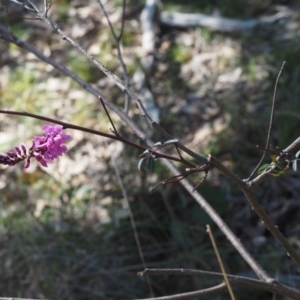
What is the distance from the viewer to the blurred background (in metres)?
3.11

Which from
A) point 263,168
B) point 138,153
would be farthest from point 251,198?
point 138,153

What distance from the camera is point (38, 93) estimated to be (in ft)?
16.4

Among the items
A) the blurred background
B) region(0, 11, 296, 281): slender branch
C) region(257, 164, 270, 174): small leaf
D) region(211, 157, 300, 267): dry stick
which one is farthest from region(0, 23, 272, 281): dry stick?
the blurred background

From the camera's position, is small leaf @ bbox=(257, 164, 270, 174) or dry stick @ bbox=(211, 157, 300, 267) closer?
dry stick @ bbox=(211, 157, 300, 267)

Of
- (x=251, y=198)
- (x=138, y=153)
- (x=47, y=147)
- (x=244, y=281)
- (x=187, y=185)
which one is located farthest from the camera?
(x=138, y=153)

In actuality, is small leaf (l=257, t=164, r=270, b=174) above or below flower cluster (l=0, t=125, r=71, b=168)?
below

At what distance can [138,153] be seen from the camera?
3.42 m

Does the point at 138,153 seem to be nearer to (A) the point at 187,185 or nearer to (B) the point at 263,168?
(A) the point at 187,185

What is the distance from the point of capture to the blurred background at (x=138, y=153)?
311 centimetres

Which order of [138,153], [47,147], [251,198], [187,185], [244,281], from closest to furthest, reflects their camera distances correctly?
[47,147] → [251,198] → [244,281] → [187,185] → [138,153]

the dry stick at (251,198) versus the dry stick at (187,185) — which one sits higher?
the dry stick at (187,185)

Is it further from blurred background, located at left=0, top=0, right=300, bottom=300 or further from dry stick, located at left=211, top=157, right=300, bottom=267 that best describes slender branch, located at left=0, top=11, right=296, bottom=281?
blurred background, located at left=0, top=0, right=300, bottom=300

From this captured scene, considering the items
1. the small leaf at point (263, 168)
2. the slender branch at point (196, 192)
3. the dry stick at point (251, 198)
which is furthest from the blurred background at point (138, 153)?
the small leaf at point (263, 168)

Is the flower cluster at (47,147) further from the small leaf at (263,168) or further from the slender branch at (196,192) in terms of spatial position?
the small leaf at (263,168)
